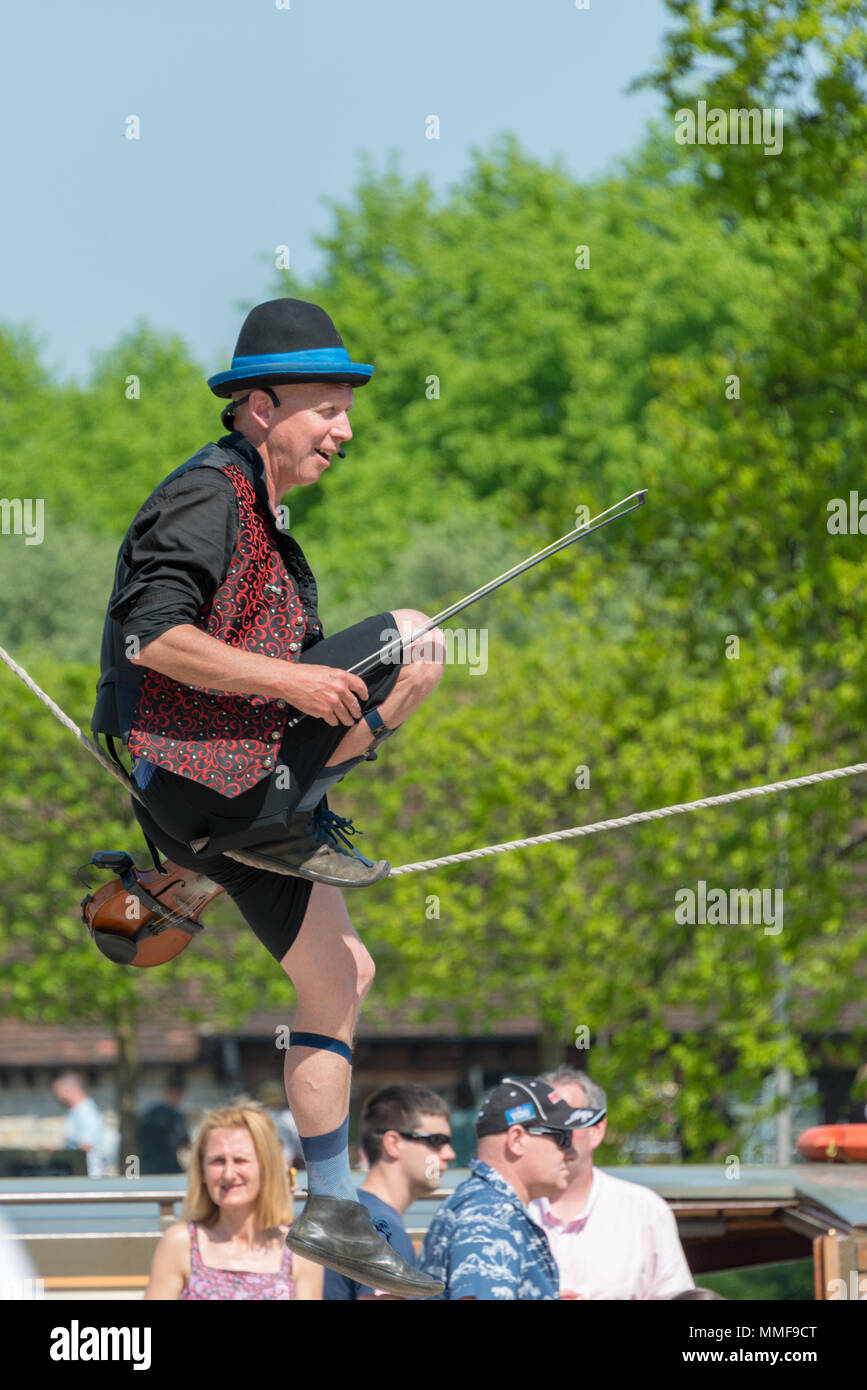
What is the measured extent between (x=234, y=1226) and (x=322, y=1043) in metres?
2.34

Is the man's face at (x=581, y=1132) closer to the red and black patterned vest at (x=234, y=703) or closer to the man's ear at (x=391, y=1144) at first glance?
the man's ear at (x=391, y=1144)

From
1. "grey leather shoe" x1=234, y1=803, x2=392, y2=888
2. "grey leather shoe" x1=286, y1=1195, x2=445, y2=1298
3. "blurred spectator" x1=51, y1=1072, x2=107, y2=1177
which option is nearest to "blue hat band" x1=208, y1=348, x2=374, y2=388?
"grey leather shoe" x1=234, y1=803, x2=392, y2=888

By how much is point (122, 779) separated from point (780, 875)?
10.1 meters

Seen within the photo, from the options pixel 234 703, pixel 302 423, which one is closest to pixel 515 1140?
pixel 234 703

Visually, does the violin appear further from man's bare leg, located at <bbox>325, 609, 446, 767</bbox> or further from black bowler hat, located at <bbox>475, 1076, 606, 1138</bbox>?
black bowler hat, located at <bbox>475, 1076, 606, 1138</bbox>

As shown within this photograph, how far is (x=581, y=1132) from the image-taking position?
6527 millimetres

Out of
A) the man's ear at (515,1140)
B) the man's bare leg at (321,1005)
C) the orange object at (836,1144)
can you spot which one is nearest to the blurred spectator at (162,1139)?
the orange object at (836,1144)

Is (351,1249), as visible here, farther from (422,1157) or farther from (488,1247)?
(422,1157)

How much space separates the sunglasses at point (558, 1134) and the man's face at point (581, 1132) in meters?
0.15

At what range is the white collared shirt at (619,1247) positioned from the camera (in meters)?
6.39

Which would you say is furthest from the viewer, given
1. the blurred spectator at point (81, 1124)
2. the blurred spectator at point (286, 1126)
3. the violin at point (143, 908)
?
the blurred spectator at point (81, 1124)

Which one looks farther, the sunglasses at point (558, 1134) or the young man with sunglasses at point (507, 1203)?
the sunglasses at point (558, 1134)

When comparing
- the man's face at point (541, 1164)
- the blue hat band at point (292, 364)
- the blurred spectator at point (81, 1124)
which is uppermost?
the blue hat band at point (292, 364)

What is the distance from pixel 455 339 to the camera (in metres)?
35.9
